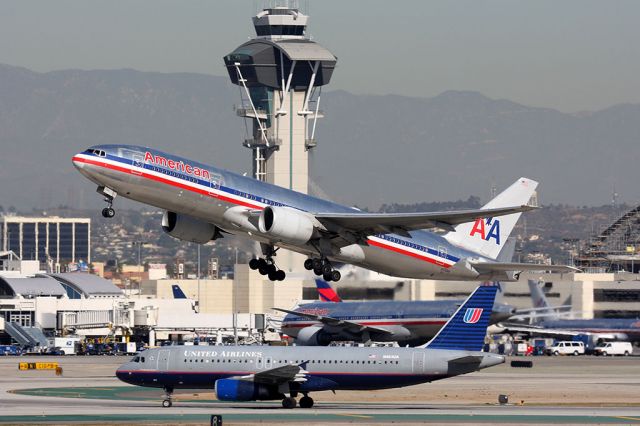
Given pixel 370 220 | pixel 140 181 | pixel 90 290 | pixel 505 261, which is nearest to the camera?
pixel 140 181

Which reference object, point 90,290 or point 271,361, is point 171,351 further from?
point 90,290

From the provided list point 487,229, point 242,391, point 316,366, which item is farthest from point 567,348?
point 242,391

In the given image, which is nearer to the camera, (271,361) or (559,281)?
(271,361)

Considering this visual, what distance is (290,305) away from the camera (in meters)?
198

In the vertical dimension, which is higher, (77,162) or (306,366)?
(77,162)

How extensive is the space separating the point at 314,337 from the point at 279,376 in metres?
49.2

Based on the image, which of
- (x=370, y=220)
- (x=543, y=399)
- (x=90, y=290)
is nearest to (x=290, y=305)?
(x=90, y=290)

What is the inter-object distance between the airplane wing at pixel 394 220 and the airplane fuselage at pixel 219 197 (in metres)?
1.19

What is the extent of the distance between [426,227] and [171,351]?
57.2 feet

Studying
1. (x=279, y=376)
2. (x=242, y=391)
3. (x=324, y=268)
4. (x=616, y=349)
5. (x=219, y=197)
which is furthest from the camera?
(x=616, y=349)

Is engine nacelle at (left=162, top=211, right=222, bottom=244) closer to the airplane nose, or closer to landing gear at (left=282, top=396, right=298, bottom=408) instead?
the airplane nose

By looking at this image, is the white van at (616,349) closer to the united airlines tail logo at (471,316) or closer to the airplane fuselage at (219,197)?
the united airlines tail logo at (471,316)

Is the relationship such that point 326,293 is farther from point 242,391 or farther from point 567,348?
point 242,391

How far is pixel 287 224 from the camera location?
68.2 meters
